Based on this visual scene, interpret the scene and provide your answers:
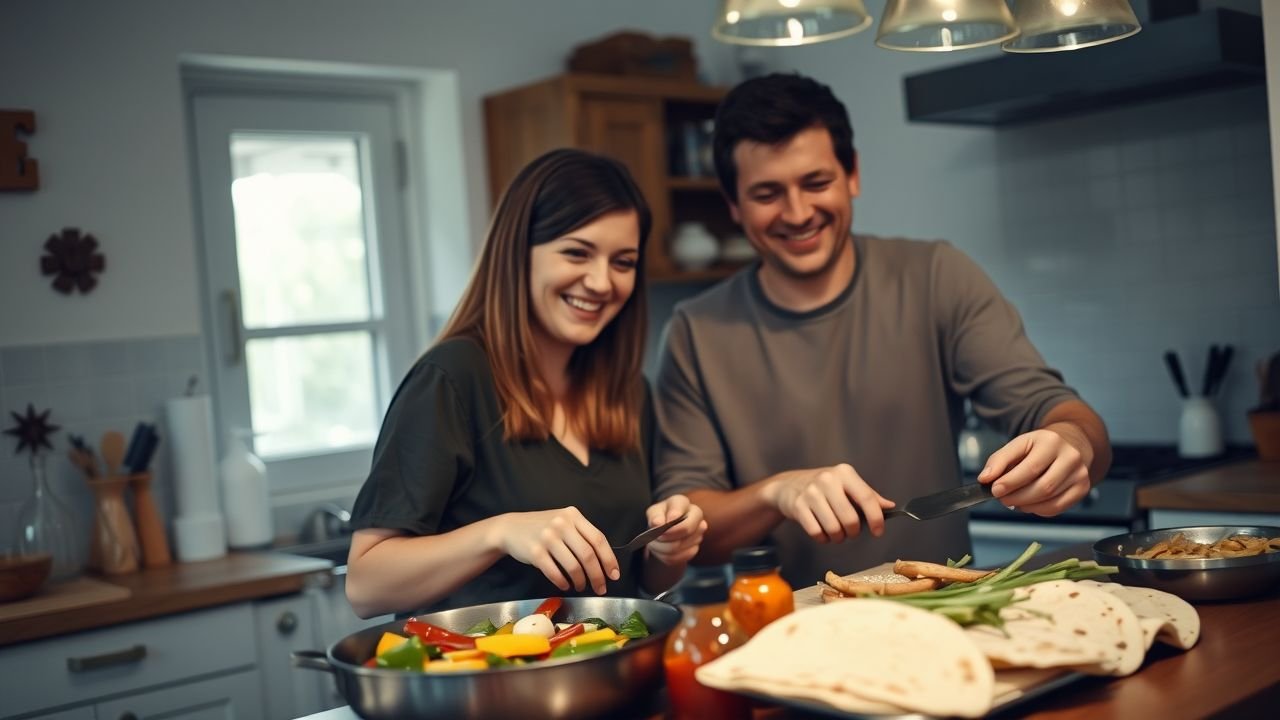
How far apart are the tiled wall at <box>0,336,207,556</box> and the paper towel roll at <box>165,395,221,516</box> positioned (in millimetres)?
87

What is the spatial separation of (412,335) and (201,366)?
822mm

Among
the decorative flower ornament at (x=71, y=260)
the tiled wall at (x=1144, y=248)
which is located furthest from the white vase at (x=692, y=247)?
the decorative flower ornament at (x=71, y=260)

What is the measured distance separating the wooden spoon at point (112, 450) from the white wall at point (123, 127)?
269 mm

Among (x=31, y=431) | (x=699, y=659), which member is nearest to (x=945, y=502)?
(x=699, y=659)

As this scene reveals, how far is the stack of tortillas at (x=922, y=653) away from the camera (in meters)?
1.18

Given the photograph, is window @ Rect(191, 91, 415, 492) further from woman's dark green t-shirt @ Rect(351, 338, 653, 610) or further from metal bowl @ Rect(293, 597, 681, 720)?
metal bowl @ Rect(293, 597, 681, 720)

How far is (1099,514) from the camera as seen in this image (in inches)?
126

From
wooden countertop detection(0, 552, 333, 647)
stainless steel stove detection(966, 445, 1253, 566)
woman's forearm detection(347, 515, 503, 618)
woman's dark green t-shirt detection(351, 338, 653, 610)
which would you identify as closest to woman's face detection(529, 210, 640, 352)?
woman's dark green t-shirt detection(351, 338, 653, 610)

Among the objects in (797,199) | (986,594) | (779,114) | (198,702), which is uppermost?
(779,114)

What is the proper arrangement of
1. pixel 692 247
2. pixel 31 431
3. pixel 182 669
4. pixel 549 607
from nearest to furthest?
pixel 549 607, pixel 182 669, pixel 31 431, pixel 692 247

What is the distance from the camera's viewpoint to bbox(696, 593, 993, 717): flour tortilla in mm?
1174

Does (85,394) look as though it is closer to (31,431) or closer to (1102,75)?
(31,431)

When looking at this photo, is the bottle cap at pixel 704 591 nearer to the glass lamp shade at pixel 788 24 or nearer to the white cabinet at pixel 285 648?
the white cabinet at pixel 285 648

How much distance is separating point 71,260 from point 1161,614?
2.74 m
